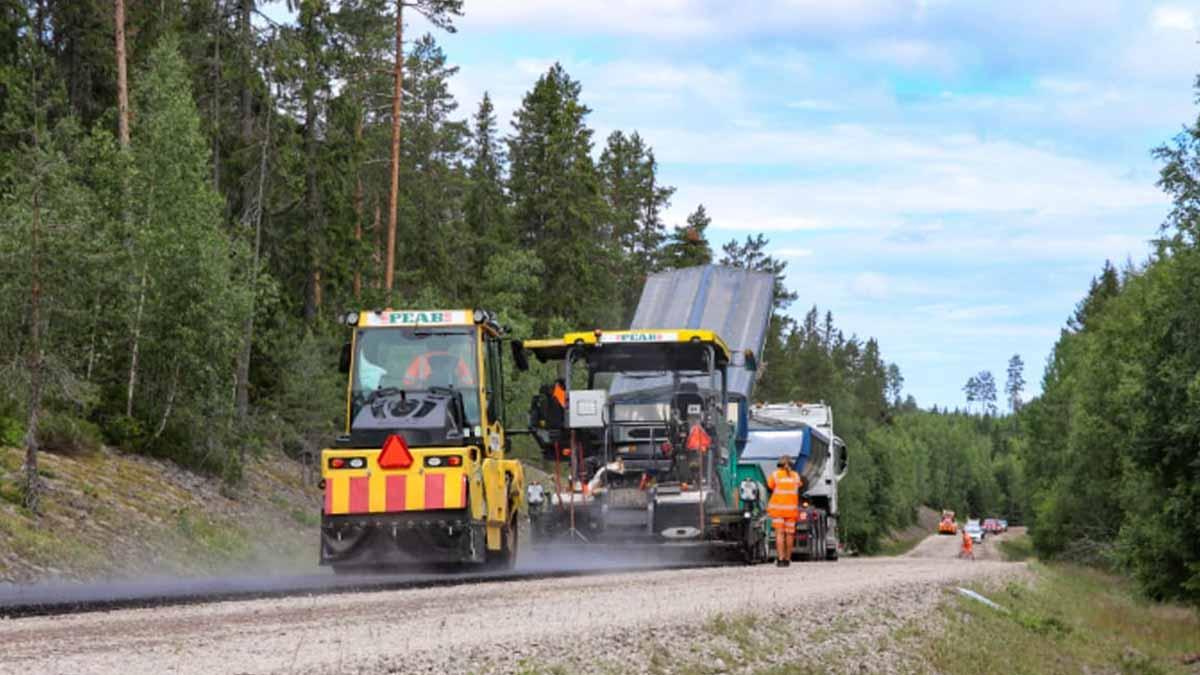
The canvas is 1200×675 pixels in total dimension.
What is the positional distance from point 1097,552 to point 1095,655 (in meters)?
42.0

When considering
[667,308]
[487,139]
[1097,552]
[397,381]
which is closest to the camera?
[397,381]

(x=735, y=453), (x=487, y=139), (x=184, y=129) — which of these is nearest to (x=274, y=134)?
(x=184, y=129)

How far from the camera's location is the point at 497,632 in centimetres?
1045

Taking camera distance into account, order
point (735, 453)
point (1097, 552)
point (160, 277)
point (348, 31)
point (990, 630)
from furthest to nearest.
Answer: point (1097, 552) → point (348, 31) → point (160, 277) → point (735, 453) → point (990, 630)

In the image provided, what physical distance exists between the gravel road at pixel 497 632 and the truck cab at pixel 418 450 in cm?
153

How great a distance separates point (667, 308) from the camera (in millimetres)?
29344

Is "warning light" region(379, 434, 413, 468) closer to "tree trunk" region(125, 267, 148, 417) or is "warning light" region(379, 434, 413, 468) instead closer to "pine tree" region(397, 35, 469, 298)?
"tree trunk" region(125, 267, 148, 417)

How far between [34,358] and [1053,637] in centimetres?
1395

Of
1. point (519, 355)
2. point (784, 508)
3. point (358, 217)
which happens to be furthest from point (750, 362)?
point (358, 217)

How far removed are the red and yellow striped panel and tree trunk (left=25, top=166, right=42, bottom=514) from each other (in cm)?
475

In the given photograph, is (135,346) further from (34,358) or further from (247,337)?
(34,358)

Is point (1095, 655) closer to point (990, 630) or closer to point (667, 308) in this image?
point (990, 630)

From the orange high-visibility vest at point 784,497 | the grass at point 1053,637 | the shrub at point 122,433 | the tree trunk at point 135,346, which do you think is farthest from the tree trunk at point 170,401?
the grass at point 1053,637

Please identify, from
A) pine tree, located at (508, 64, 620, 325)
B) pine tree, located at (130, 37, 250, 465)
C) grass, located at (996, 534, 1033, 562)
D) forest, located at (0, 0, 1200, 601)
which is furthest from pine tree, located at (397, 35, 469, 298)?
grass, located at (996, 534, 1033, 562)
